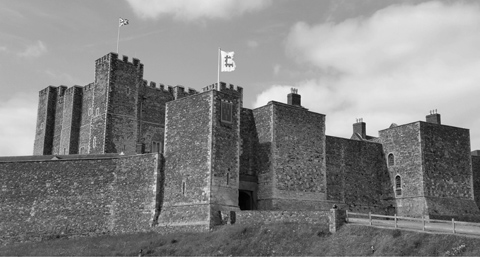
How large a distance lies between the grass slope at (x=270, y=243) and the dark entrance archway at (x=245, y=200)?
20.4 ft

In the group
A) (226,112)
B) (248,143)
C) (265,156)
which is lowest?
(265,156)

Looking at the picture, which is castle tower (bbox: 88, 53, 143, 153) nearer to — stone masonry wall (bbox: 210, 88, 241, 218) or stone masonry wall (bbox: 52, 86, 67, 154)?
stone masonry wall (bbox: 52, 86, 67, 154)

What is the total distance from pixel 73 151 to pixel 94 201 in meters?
17.4

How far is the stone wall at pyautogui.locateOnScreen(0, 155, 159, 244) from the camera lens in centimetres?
3962

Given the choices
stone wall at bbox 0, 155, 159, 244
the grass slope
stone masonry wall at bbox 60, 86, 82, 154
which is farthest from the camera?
stone masonry wall at bbox 60, 86, 82, 154

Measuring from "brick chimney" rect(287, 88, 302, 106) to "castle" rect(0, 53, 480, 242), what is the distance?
4.6 inches

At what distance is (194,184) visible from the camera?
3750 cm

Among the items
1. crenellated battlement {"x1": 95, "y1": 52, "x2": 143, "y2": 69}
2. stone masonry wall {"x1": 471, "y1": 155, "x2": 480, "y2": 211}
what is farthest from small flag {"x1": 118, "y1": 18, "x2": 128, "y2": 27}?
stone masonry wall {"x1": 471, "y1": 155, "x2": 480, "y2": 211}

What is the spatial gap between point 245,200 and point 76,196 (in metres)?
11.9

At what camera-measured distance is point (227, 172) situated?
124 ft

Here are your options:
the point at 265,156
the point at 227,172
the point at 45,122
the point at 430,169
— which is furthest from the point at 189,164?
the point at 45,122

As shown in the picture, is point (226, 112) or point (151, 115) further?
point (151, 115)

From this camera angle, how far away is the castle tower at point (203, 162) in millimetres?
36750

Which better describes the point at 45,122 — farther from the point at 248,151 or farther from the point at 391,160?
the point at 391,160
